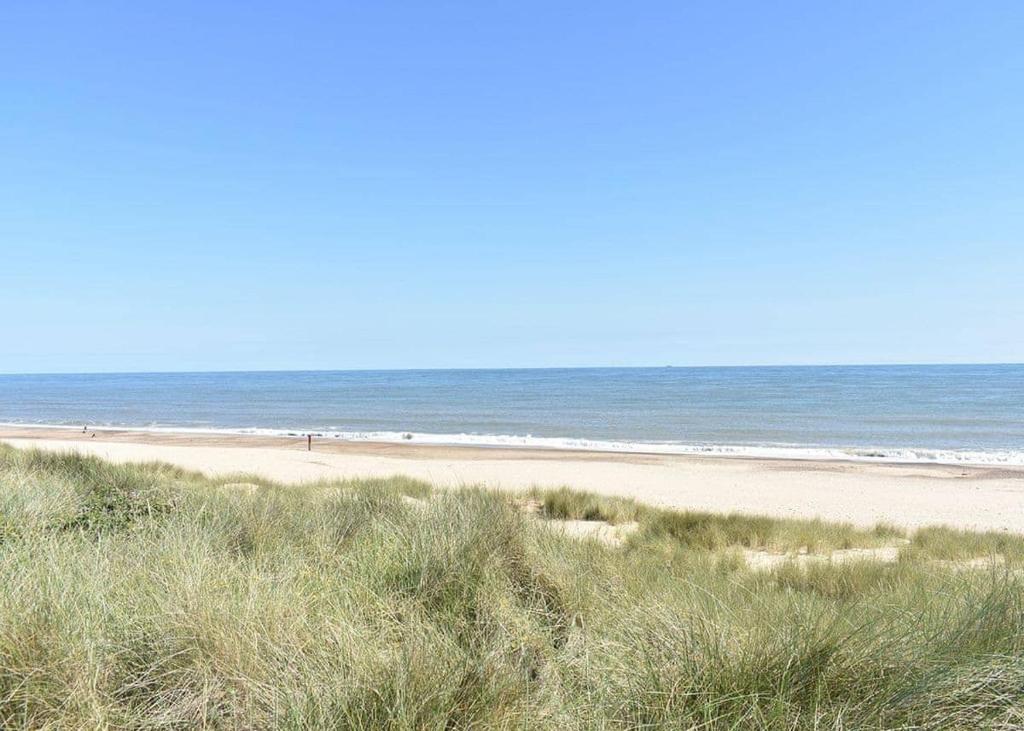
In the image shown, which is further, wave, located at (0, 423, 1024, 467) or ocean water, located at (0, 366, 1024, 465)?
ocean water, located at (0, 366, 1024, 465)

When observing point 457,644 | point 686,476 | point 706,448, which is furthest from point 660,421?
point 457,644

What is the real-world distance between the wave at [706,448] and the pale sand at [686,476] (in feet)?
5.87

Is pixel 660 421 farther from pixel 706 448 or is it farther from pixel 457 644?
pixel 457 644

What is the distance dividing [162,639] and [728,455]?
2429 centimetres

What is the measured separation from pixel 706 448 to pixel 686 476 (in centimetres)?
867

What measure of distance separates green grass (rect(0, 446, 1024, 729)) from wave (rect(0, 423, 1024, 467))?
21245 millimetres

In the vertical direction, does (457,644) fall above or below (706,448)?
above

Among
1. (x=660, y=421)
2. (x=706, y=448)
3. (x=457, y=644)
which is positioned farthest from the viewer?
(x=660, y=421)

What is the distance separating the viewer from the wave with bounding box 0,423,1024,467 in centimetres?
2389

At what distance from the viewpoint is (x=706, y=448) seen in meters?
27.3

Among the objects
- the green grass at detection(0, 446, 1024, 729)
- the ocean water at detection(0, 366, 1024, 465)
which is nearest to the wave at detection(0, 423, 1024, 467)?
the ocean water at detection(0, 366, 1024, 465)

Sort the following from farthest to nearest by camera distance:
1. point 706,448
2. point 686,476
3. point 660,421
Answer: point 660,421 < point 706,448 < point 686,476

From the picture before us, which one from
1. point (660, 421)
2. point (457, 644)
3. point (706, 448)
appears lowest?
point (706, 448)

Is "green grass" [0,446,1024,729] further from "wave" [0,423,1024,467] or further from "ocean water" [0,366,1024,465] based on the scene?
"ocean water" [0,366,1024,465]
